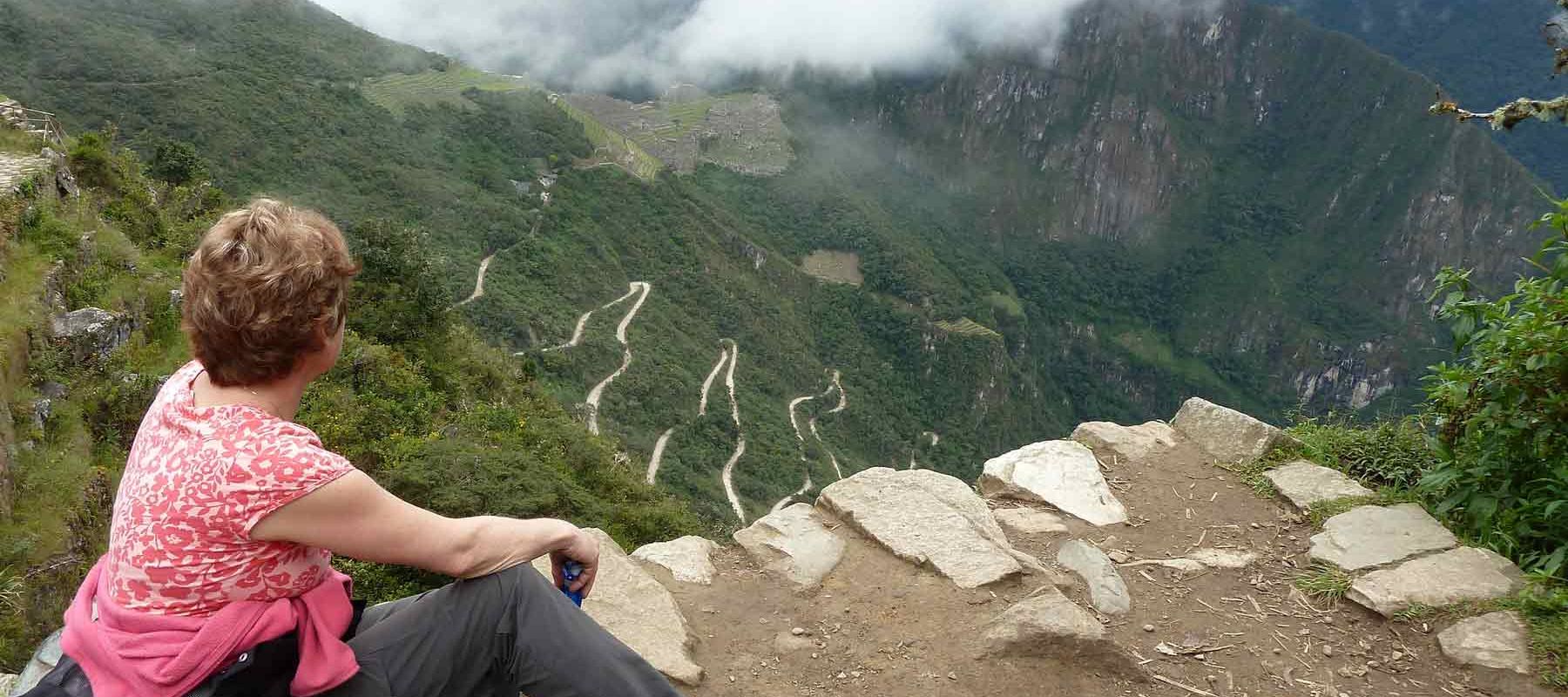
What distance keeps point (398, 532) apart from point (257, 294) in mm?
567

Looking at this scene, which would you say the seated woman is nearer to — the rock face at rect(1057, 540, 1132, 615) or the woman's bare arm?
the woman's bare arm

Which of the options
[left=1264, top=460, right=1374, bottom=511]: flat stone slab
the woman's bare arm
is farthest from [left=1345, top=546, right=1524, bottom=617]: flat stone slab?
the woman's bare arm

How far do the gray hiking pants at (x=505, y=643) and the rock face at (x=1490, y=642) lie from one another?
3086mm

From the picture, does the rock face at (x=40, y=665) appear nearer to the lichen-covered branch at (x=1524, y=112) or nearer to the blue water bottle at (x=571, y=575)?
the blue water bottle at (x=571, y=575)

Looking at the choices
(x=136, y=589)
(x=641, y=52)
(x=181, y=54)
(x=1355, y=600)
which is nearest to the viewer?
(x=136, y=589)

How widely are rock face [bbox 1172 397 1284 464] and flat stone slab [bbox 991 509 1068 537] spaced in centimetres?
131

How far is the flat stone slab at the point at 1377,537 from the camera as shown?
3850 mm

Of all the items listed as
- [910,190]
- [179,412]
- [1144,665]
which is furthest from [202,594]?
[910,190]

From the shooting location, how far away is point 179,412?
172cm

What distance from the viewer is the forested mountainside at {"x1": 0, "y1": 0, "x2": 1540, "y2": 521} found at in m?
34.7

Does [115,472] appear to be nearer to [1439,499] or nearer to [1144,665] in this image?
[1144,665]

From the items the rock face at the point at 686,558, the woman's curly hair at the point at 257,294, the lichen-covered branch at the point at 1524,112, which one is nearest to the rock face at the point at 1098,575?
the rock face at the point at 686,558

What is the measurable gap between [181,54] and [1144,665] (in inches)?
1936

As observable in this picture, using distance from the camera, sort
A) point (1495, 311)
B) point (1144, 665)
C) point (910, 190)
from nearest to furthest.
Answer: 1. point (1144, 665)
2. point (1495, 311)
3. point (910, 190)
